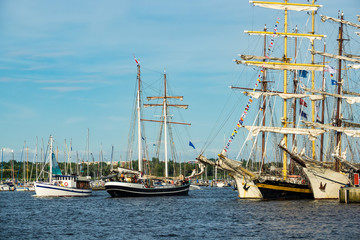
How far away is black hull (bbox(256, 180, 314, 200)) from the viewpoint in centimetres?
8175

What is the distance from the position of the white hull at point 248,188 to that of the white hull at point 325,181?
8786 mm

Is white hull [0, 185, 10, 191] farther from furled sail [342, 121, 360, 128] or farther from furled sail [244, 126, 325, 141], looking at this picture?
furled sail [342, 121, 360, 128]

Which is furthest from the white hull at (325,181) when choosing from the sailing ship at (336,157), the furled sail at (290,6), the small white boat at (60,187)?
the small white boat at (60,187)

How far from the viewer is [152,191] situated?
102 meters

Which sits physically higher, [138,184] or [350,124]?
[350,124]

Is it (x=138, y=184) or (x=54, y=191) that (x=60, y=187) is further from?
(x=138, y=184)

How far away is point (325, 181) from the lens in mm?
81625

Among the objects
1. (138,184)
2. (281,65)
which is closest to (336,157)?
(281,65)

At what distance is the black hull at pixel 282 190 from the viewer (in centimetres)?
8175

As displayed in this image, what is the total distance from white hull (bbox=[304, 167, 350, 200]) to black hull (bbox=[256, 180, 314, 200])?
6.94 ft

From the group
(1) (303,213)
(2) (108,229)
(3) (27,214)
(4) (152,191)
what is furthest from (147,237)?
(4) (152,191)

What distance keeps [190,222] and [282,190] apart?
87.6 ft

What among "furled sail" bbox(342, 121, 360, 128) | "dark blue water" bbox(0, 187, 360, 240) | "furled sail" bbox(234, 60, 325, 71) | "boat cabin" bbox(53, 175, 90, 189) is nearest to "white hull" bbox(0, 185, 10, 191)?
"boat cabin" bbox(53, 175, 90, 189)

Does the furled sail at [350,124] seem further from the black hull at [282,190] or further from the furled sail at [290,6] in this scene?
the furled sail at [290,6]
